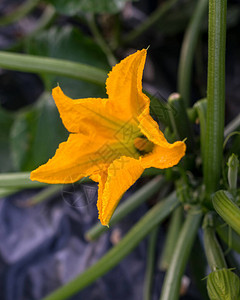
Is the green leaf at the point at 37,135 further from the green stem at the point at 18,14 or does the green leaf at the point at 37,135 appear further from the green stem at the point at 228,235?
the green stem at the point at 228,235

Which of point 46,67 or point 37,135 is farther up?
point 37,135

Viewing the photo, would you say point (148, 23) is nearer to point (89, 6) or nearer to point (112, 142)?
point (89, 6)

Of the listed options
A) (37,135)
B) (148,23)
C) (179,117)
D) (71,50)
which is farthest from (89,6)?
(179,117)

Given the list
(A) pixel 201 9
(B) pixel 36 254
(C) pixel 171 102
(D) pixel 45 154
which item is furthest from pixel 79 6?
(B) pixel 36 254

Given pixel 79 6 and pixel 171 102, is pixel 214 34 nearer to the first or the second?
pixel 171 102

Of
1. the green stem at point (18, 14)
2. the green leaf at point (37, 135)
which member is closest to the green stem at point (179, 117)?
the green leaf at point (37, 135)

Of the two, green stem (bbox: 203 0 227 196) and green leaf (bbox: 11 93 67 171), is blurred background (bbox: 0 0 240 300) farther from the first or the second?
green stem (bbox: 203 0 227 196)

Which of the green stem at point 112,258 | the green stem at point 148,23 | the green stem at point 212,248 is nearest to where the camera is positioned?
the green stem at point 212,248
